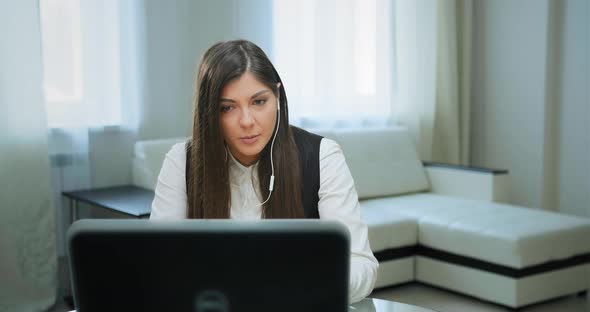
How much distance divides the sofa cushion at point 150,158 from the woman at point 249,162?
69.7 inches

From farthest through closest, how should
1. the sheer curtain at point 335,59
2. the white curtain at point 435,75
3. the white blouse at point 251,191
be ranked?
1. the white curtain at point 435,75
2. the sheer curtain at point 335,59
3. the white blouse at point 251,191

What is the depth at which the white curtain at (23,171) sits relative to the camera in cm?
306

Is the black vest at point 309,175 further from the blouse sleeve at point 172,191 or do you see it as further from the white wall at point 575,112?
the white wall at point 575,112

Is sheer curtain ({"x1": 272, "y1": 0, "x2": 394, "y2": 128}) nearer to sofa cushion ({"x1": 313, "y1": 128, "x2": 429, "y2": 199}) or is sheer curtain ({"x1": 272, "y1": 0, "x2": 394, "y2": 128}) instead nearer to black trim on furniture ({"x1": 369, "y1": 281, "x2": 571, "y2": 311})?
sofa cushion ({"x1": 313, "y1": 128, "x2": 429, "y2": 199})

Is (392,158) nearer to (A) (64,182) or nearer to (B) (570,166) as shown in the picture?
(B) (570,166)

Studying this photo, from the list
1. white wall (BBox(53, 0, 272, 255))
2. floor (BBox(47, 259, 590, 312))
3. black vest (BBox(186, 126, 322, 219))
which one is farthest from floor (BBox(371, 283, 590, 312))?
black vest (BBox(186, 126, 322, 219))

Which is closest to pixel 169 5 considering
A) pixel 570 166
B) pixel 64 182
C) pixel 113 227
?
pixel 64 182

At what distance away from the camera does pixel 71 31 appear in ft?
11.0

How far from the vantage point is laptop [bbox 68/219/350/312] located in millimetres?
764

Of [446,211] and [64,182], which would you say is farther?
[446,211]

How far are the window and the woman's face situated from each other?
1.98 metres

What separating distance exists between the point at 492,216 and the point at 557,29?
1.66 m

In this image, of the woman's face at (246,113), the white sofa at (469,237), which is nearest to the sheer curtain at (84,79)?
the white sofa at (469,237)

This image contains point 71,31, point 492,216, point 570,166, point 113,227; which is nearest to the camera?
point 113,227
